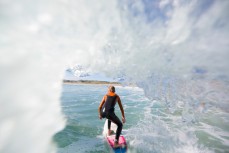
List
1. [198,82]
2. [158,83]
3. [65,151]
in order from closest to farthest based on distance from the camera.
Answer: [65,151], [198,82], [158,83]

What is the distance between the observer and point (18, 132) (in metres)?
9.16

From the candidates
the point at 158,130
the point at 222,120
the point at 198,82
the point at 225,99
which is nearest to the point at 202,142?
the point at 158,130

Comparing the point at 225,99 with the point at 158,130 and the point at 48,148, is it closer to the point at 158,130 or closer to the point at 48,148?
the point at 158,130

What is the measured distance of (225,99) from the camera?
2106cm

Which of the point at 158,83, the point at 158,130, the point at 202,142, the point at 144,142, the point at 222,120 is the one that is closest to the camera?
the point at 144,142

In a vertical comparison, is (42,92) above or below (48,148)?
above

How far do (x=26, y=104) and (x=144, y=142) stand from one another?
22.0 ft

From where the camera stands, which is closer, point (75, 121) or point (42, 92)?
point (42, 92)

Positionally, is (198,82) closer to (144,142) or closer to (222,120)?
(222,120)

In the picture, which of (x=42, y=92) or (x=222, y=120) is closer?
(x=42, y=92)

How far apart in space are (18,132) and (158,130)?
8.40 m

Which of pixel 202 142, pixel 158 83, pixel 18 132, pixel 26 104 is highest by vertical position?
pixel 158 83

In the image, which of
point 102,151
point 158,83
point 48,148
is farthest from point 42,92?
point 158,83

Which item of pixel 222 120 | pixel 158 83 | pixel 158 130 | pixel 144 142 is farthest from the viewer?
pixel 158 83
